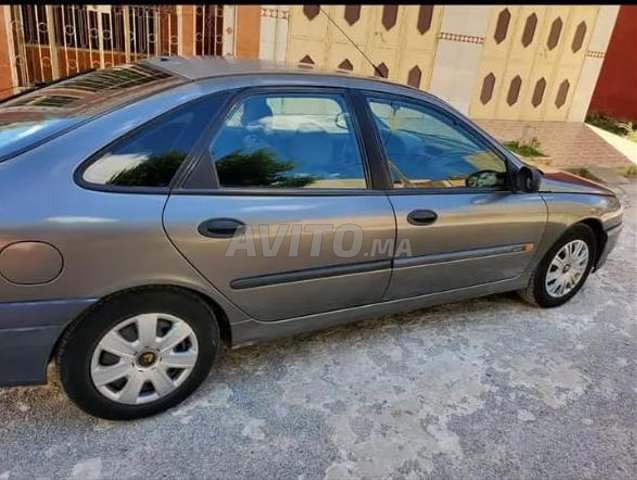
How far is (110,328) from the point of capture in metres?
2.00

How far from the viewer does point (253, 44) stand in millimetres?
6242

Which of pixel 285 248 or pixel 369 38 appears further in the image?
pixel 369 38

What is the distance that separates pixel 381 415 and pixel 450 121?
1569 mm

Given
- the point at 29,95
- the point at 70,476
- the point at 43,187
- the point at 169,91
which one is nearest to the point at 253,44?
the point at 29,95

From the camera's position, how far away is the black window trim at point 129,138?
1.88 m

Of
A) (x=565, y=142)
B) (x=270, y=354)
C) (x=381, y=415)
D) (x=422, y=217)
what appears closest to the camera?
(x=381, y=415)

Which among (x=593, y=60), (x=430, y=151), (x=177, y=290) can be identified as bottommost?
(x=177, y=290)

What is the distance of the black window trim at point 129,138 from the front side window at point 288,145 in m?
0.10

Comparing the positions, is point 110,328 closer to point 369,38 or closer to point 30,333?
point 30,333

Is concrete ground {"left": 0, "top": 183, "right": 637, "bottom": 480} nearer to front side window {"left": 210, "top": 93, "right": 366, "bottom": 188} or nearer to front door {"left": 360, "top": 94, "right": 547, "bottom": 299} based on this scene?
front door {"left": 360, "top": 94, "right": 547, "bottom": 299}

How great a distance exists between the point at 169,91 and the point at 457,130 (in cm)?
153

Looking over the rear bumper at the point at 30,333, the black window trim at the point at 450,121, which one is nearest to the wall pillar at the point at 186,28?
the black window trim at the point at 450,121

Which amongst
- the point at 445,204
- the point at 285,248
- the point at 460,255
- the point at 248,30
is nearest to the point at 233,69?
the point at 285,248

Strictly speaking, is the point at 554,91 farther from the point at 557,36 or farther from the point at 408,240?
the point at 408,240
